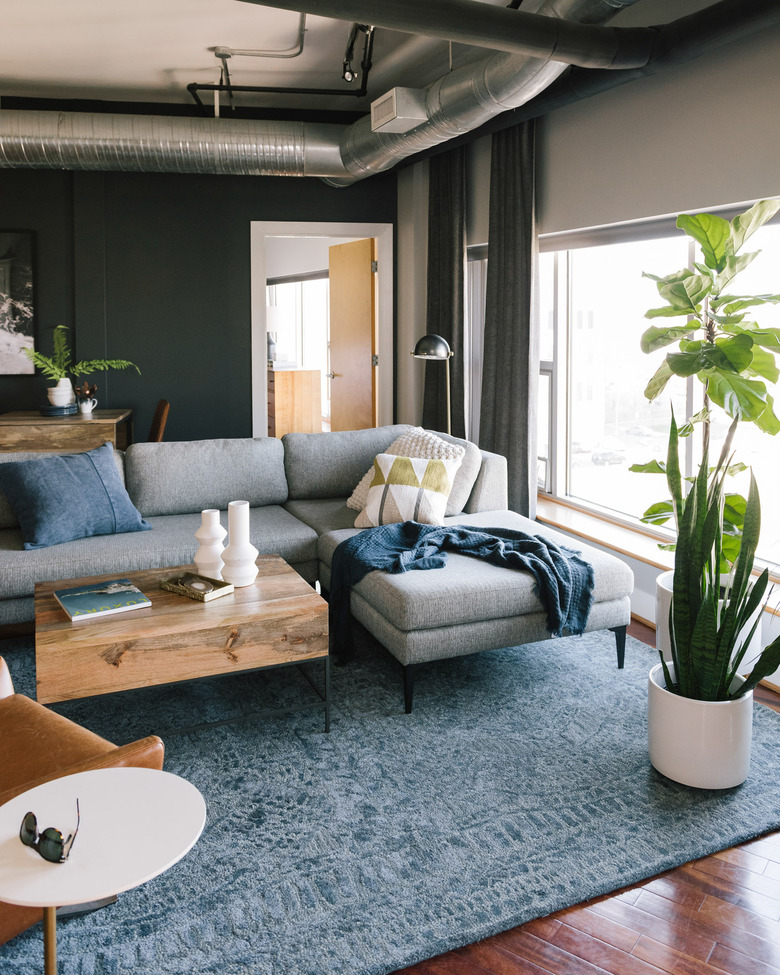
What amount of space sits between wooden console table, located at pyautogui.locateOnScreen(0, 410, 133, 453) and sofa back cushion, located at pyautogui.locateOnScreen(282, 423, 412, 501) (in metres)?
1.66

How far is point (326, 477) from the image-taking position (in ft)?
14.6

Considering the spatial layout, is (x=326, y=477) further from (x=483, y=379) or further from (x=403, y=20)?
(x=403, y=20)

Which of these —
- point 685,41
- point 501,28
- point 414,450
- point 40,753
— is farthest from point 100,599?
point 685,41

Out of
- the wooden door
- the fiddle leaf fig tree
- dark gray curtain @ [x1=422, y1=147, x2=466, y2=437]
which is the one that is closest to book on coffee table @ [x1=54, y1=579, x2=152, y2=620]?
the fiddle leaf fig tree

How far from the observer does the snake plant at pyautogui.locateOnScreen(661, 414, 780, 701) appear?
8.18 ft

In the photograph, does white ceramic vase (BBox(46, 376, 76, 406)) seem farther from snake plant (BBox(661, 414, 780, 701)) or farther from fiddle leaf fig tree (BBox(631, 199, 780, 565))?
snake plant (BBox(661, 414, 780, 701))

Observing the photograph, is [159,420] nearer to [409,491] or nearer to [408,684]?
[409,491]

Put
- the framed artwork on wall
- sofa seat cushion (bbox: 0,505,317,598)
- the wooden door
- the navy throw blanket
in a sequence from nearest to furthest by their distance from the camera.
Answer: the navy throw blanket < sofa seat cushion (bbox: 0,505,317,598) < the framed artwork on wall < the wooden door

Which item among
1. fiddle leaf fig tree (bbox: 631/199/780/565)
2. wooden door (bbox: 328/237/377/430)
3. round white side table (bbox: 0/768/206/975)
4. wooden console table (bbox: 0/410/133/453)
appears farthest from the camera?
wooden door (bbox: 328/237/377/430)

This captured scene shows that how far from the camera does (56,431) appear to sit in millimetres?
5465

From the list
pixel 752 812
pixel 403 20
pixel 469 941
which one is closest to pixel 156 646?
pixel 469 941

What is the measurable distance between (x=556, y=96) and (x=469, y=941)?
145 inches

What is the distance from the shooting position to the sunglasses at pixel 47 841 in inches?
54.2

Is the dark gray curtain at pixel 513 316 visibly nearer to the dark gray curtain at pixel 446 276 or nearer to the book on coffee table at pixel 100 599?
the dark gray curtain at pixel 446 276
